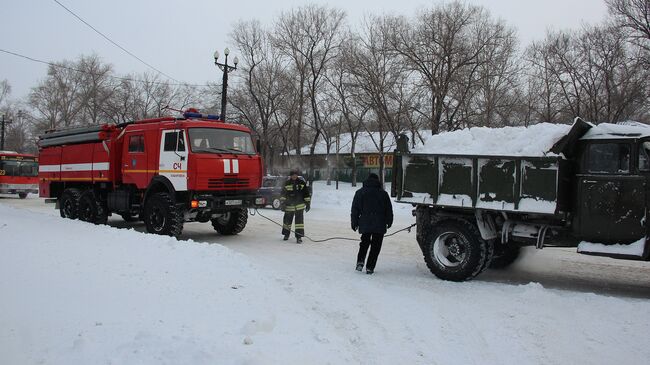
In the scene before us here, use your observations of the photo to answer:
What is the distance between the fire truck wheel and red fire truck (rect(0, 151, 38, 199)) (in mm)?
19200

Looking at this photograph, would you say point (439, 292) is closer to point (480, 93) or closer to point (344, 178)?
point (480, 93)

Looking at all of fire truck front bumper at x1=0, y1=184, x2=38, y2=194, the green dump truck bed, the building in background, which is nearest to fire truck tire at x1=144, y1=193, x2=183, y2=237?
the green dump truck bed

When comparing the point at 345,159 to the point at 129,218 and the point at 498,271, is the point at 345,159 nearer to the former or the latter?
the point at 129,218

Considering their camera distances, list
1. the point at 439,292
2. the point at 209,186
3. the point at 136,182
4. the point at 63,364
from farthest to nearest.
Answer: the point at 136,182, the point at 209,186, the point at 439,292, the point at 63,364

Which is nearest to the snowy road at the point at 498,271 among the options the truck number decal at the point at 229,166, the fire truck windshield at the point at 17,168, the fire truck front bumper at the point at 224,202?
the fire truck front bumper at the point at 224,202

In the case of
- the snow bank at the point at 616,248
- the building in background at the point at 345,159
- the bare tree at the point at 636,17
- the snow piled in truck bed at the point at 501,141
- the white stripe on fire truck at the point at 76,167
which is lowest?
the snow bank at the point at 616,248

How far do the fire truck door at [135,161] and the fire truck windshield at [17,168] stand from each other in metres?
23.1

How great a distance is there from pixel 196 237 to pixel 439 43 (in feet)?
59.1

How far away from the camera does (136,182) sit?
1286 cm

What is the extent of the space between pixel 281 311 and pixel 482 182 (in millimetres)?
3794

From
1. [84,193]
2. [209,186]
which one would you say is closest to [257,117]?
[84,193]

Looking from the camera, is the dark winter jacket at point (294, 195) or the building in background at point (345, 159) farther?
the building in background at point (345, 159)

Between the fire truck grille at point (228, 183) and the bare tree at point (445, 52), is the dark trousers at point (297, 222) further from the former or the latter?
the bare tree at point (445, 52)

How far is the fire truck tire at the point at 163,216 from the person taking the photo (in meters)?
11.7
